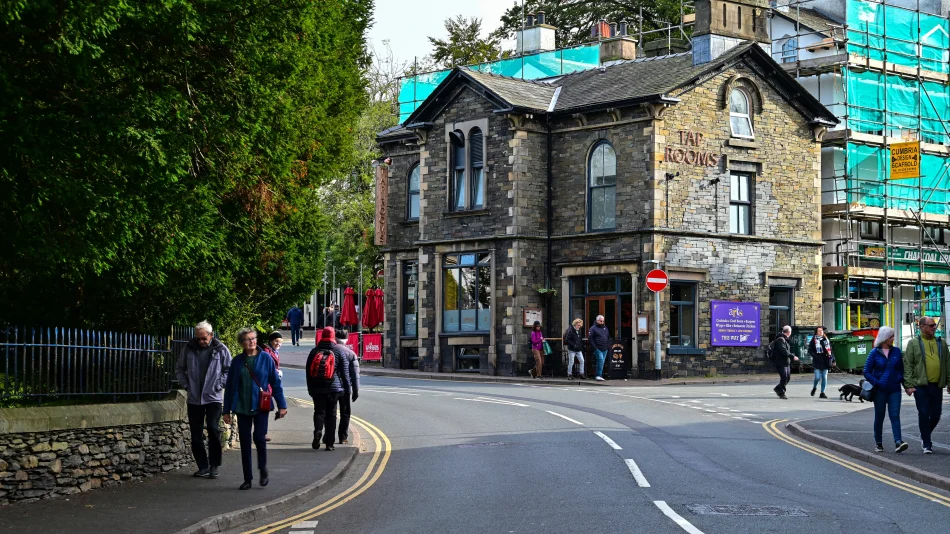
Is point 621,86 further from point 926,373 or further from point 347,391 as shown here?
point 926,373

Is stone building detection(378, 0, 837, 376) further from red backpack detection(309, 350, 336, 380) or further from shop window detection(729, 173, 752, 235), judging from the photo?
red backpack detection(309, 350, 336, 380)

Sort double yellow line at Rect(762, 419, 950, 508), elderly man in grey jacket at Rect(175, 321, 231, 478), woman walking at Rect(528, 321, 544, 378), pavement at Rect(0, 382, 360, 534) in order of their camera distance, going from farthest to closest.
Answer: woman walking at Rect(528, 321, 544, 378) → elderly man in grey jacket at Rect(175, 321, 231, 478) → double yellow line at Rect(762, 419, 950, 508) → pavement at Rect(0, 382, 360, 534)

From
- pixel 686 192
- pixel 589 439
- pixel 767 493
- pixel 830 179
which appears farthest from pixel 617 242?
pixel 767 493

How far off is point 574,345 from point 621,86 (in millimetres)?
8709

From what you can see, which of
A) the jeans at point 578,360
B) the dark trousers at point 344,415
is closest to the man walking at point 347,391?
the dark trousers at point 344,415

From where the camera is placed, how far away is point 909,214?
47.7 meters

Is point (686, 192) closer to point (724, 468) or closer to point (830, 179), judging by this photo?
point (830, 179)

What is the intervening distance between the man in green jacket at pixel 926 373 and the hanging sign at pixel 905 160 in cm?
2851

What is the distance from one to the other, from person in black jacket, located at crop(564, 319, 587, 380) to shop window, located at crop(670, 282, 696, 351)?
2.99 m

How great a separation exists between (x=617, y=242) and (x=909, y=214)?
49.9 ft

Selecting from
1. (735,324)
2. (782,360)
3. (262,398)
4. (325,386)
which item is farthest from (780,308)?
(262,398)

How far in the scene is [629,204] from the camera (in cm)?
3822

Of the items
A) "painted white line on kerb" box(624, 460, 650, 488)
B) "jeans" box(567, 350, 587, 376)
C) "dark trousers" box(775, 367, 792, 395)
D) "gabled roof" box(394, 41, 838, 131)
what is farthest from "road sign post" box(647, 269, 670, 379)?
"painted white line on kerb" box(624, 460, 650, 488)

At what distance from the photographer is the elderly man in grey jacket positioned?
49.2 feet
